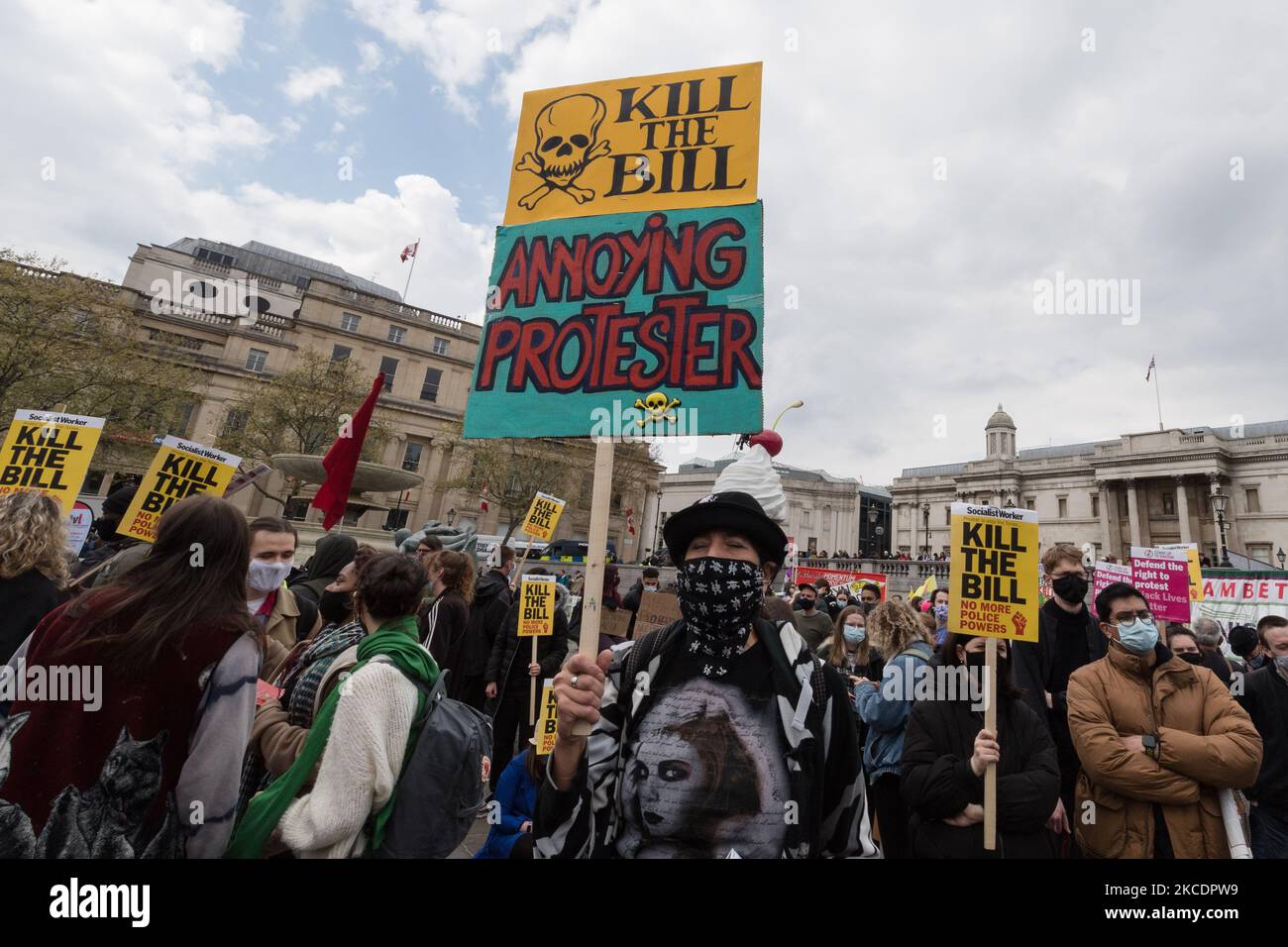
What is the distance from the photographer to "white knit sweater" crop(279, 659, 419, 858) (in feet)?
7.20

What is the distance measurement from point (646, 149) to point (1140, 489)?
70.5 meters

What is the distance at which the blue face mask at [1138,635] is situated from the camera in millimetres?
3391

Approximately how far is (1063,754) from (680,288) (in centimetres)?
402

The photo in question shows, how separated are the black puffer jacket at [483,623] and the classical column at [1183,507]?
6572cm

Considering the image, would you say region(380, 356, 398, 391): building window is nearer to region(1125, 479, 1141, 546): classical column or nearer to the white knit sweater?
the white knit sweater

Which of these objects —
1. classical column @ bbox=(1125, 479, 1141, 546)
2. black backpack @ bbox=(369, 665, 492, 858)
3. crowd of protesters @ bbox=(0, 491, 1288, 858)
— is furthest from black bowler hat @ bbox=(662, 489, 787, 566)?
classical column @ bbox=(1125, 479, 1141, 546)

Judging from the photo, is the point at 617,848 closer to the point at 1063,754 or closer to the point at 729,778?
the point at 729,778

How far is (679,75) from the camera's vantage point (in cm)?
287

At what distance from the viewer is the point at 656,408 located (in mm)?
2439

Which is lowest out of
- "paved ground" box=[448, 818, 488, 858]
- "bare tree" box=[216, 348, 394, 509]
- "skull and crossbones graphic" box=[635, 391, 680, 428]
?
"paved ground" box=[448, 818, 488, 858]

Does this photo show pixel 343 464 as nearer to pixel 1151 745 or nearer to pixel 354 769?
pixel 354 769

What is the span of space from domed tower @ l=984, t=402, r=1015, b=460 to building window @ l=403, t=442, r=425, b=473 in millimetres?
60724

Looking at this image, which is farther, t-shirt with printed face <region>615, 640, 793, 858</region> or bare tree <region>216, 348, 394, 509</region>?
bare tree <region>216, 348, 394, 509</region>
